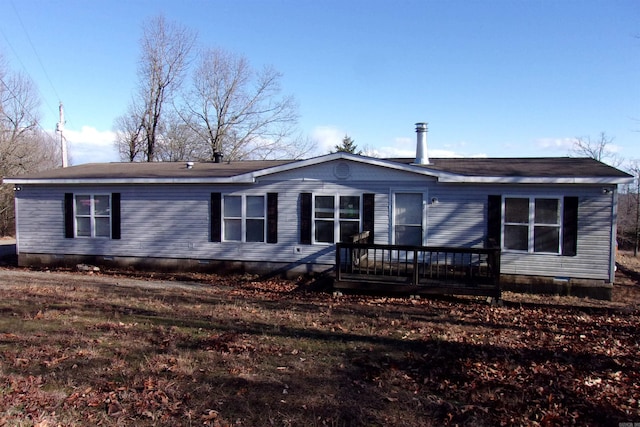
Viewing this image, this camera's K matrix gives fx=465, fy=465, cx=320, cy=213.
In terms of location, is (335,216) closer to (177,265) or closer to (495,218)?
(495,218)

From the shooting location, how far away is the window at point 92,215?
14766mm

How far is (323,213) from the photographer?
42.6ft

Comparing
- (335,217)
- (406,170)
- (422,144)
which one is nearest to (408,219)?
(406,170)

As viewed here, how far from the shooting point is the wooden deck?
1012 cm

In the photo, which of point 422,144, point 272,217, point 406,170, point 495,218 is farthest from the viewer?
point 422,144

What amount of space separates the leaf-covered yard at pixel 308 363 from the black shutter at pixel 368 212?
Result: 3.06 meters

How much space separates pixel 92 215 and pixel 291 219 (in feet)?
21.7

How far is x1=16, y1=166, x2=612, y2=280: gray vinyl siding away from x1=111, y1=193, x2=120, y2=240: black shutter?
0.51 feet

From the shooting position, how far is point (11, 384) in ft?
16.3

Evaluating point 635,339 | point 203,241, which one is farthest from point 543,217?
point 203,241

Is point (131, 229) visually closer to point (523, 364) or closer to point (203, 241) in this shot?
point (203, 241)

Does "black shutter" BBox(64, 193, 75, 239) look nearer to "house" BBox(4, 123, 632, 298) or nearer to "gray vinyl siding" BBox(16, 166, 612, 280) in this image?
"house" BBox(4, 123, 632, 298)

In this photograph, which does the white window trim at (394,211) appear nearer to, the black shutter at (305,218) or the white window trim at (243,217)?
the black shutter at (305,218)

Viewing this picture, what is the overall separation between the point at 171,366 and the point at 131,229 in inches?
392
